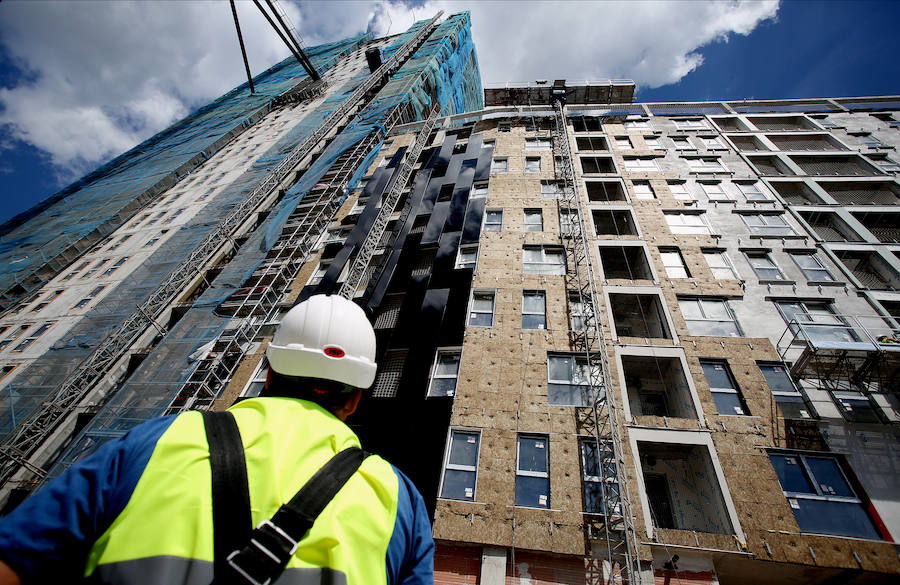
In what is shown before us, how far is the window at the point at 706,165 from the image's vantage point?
1912cm

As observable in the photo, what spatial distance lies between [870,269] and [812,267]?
3387 mm

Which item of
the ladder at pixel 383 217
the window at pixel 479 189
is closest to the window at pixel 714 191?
the window at pixel 479 189

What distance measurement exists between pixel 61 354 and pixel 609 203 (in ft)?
91.5

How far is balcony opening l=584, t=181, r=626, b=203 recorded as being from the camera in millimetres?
18906

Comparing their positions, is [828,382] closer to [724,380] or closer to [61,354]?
[724,380]

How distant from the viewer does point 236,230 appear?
22938mm

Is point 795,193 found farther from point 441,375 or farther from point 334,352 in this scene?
point 334,352

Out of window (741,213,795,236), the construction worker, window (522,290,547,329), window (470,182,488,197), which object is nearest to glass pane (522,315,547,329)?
window (522,290,547,329)

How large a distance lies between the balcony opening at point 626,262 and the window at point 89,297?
28.8 m

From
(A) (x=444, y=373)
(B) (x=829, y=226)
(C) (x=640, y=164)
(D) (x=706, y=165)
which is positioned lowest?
(A) (x=444, y=373)

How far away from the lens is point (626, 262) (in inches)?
615

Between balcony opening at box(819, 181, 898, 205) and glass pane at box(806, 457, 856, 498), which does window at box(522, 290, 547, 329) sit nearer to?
glass pane at box(806, 457, 856, 498)

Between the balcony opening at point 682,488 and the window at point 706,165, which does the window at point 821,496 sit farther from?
the window at point 706,165

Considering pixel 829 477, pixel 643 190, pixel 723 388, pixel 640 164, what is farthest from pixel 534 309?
pixel 640 164
